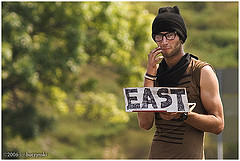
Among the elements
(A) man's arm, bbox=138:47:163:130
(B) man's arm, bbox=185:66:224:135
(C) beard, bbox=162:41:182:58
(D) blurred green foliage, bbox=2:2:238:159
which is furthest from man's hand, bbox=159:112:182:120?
(D) blurred green foliage, bbox=2:2:238:159

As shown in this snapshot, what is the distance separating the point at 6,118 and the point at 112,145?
10682 mm

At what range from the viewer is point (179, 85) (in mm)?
3264

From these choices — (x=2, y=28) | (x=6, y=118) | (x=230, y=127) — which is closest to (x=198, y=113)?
(x=230, y=127)

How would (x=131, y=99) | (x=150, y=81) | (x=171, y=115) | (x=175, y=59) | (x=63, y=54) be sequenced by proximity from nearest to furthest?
(x=171, y=115)
(x=131, y=99)
(x=150, y=81)
(x=175, y=59)
(x=63, y=54)

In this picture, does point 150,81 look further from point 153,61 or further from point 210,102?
point 210,102

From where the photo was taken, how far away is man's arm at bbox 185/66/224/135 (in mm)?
3123

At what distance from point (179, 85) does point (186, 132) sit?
0.29 m

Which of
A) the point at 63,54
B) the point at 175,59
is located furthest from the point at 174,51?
the point at 63,54

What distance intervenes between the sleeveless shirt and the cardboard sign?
8.9 inches

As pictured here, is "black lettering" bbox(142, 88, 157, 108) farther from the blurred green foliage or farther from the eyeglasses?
the blurred green foliage

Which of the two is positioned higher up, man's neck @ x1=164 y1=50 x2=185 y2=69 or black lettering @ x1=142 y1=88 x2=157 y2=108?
man's neck @ x1=164 y1=50 x2=185 y2=69

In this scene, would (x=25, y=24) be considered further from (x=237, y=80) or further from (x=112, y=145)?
(x=112, y=145)

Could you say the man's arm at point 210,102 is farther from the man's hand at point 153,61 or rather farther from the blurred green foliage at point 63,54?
the blurred green foliage at point 63,54

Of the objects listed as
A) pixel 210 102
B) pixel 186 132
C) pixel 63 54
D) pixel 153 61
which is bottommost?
pixel 186 132
